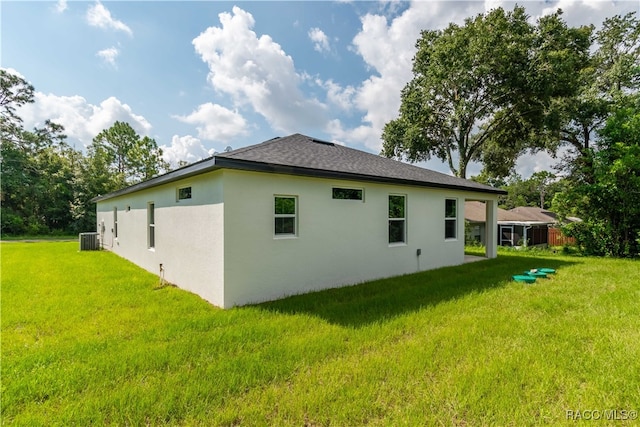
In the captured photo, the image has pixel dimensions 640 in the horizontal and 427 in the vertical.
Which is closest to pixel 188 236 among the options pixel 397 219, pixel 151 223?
pixel 151 223

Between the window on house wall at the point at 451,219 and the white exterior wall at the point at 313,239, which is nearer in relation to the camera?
the white exterior wall at the point at 313,239

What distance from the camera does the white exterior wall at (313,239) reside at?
534cm

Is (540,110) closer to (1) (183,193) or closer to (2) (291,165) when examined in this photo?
(2) (291,165)

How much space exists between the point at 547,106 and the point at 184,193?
17874 mm

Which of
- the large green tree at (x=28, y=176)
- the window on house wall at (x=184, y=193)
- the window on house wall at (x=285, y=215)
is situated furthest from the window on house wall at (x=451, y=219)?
the large green tree at (x=28, y=176)

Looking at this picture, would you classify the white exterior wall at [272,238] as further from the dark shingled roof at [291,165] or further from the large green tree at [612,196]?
the large green tree at [612,196]

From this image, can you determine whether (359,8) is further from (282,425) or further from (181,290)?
(282,425)

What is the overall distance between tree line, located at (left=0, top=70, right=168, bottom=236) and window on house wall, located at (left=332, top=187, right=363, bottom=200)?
2643 cm

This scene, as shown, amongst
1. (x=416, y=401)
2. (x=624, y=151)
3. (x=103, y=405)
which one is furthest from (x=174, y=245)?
(x=624, y=151)

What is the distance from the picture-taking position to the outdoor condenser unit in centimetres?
1399

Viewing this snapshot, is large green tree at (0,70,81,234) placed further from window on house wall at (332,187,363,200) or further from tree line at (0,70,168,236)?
window on house wall at (332,187,363,200)

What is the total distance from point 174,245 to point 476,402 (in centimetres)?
690

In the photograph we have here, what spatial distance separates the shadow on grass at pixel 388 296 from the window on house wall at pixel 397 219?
112 cm

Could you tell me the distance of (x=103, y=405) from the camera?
251 centimetres
